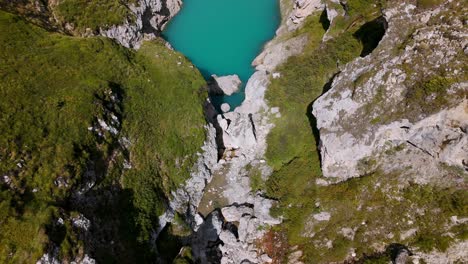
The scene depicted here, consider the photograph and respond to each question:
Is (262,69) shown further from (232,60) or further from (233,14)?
(233,14)

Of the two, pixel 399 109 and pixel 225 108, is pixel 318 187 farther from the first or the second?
pixel 225 108

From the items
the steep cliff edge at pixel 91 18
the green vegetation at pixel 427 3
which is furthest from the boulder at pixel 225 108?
the green vegetation at pixel 427 3

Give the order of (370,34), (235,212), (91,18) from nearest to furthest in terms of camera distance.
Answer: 1. (235,212)
2. (370,34)
3. (91,18)

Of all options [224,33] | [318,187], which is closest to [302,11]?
[224,33]

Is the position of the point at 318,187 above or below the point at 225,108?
below

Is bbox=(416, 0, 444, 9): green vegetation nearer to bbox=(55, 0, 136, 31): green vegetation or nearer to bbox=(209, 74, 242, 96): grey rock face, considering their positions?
bbox=(209, 74, 242, 96): grey rock face

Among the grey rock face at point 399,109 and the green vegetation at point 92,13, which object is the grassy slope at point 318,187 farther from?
the green vegetation at point 92,13

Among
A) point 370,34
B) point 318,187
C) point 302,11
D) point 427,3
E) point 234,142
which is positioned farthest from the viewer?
point 302,11
